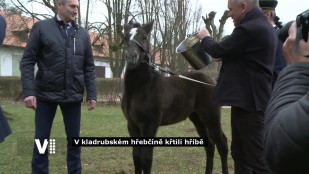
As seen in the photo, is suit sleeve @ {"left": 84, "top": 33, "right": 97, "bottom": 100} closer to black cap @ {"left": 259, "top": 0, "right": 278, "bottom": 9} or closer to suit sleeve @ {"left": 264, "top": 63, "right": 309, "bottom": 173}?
black cap @ {"left": 259, "top": 0, "right": 278, "bottom": 9}

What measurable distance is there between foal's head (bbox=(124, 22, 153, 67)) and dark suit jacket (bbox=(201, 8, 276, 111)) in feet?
4.54

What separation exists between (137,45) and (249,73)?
1761 mm

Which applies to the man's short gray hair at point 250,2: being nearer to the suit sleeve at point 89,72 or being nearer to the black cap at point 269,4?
the black cap at point 269,4

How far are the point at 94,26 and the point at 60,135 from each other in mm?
14513

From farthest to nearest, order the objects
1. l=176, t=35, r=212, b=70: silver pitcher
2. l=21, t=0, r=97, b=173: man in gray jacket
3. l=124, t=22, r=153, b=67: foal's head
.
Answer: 1. l=124, t=22, r=153, b=67: foal's head
2. l=176, t=35, r=212, b=70: silver pitcher
3. l=21, t=0, r=97, b=173: man in gray jacket

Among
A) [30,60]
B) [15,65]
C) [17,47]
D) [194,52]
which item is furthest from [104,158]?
[15,65]

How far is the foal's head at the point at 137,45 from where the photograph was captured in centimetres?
444

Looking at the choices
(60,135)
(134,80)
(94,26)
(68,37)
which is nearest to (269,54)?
(134,80)

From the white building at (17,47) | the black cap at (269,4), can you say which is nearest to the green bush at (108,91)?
the white building at (17,47)

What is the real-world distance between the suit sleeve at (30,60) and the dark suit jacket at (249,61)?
85.3 inches

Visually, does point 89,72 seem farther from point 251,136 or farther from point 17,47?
point 17,47

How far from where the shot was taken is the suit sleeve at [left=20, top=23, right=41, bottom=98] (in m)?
3.94

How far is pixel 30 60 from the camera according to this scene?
4020 mm

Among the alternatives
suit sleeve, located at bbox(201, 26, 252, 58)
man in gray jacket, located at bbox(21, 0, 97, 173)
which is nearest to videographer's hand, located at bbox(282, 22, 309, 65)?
suit sleeve, located at bbox(201, 26, 252, 58)
